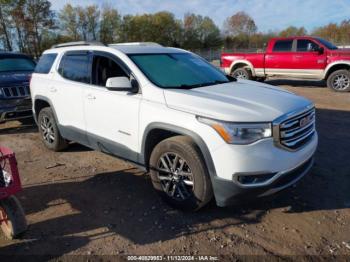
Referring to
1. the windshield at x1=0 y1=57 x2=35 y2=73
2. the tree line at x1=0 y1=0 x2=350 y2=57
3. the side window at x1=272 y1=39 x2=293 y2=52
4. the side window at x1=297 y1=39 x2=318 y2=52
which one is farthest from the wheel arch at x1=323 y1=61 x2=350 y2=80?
the tree line at x1=0 y1=0 x2=350 y2=57

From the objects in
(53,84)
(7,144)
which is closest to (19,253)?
(53,84)

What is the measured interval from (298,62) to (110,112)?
9.48 m

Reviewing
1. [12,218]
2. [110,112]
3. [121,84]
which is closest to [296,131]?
[121,84]

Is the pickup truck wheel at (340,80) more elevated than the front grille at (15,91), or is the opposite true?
the front grille at (15,91)

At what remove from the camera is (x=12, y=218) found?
3.21m

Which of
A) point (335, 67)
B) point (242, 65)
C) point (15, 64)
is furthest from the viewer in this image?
point (242, 65)

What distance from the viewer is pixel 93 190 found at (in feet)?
14.3

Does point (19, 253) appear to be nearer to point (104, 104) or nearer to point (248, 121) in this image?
point (104, 104)

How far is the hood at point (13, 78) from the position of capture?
720 centimetres

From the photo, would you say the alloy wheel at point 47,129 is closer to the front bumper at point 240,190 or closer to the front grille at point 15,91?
the front grille at point 15,91

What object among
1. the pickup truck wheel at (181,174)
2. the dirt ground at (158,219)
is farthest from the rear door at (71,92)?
the pickup truck wheel at (181,174)

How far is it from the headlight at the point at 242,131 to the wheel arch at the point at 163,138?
0.78ft

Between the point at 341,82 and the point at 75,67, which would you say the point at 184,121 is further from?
the point at 341,82

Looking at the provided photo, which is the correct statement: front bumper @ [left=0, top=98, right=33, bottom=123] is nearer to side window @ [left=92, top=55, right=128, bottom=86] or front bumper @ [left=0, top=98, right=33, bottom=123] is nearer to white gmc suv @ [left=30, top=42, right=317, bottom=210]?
white gmc suv @ [left=30, top=42, right=317, bottom=210]
